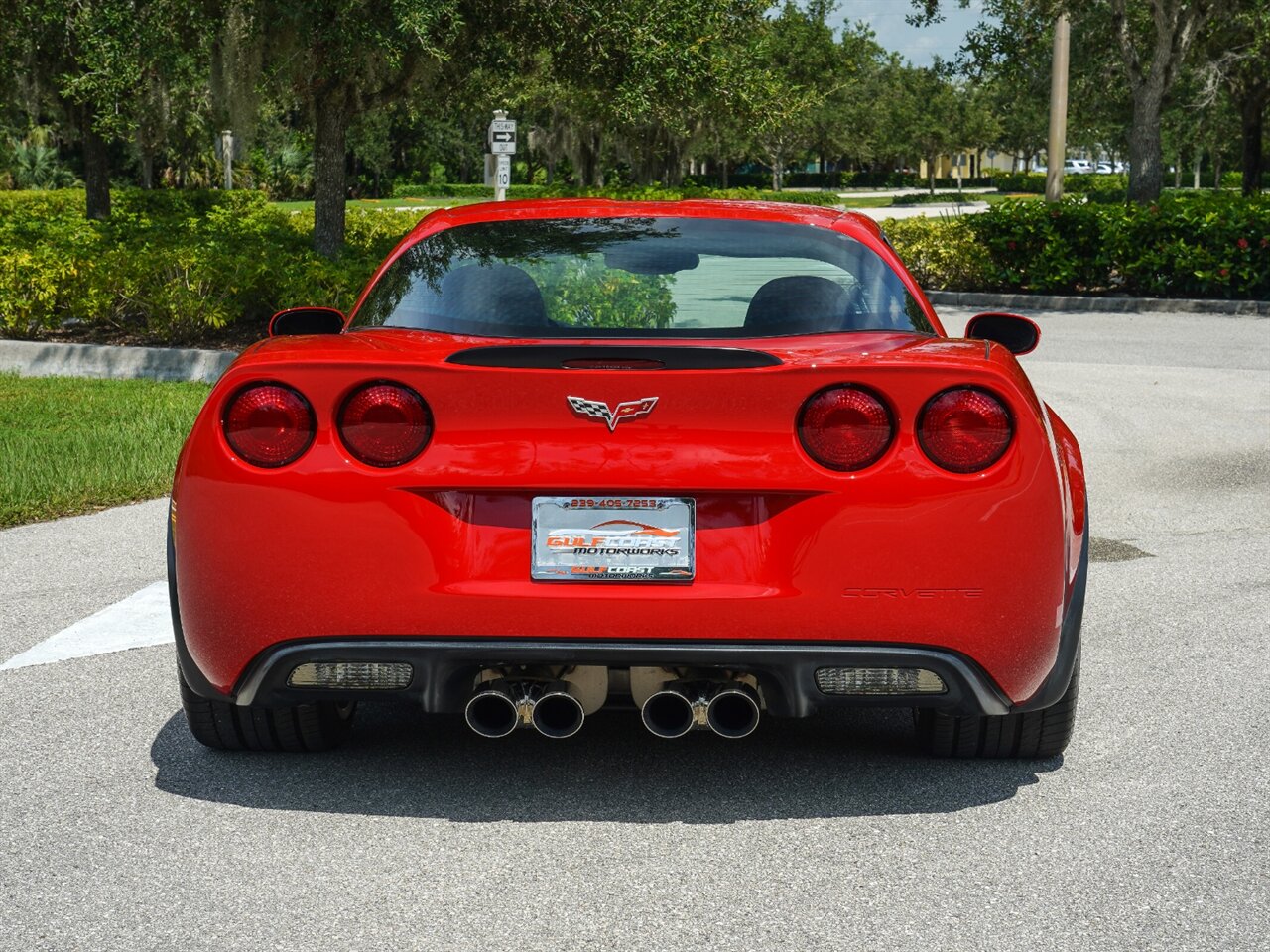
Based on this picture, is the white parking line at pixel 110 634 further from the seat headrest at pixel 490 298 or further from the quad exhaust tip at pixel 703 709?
the quad exhaust tip at pixel 703 709

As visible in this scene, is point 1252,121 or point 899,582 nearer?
point 899,582

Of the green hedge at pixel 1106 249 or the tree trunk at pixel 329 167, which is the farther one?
the green hedge at pixel 1106 249

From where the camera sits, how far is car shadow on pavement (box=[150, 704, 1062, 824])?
411 cm

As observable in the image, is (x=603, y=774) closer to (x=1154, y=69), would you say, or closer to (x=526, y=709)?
(x=526, y=709)

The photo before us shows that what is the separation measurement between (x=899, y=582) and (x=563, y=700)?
2.77 ft

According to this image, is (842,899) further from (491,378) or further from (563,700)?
(491,378)

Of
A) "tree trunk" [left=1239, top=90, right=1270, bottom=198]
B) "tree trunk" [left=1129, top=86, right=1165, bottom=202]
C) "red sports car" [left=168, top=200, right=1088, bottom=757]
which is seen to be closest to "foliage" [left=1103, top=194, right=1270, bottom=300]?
"tree trunk" [left=1129, top=86, right=1165, bottom=202]

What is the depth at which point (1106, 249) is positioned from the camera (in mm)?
21188

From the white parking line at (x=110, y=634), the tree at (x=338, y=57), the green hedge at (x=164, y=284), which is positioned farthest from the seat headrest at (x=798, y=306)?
the tree at (x=338, y=57)

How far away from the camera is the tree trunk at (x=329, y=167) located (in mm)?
17359

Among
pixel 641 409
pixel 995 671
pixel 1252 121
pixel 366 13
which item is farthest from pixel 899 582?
pixel 1252 121

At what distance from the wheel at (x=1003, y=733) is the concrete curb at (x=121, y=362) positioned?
991 centimetres

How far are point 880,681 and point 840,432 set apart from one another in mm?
599

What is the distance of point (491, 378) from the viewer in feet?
12.2
